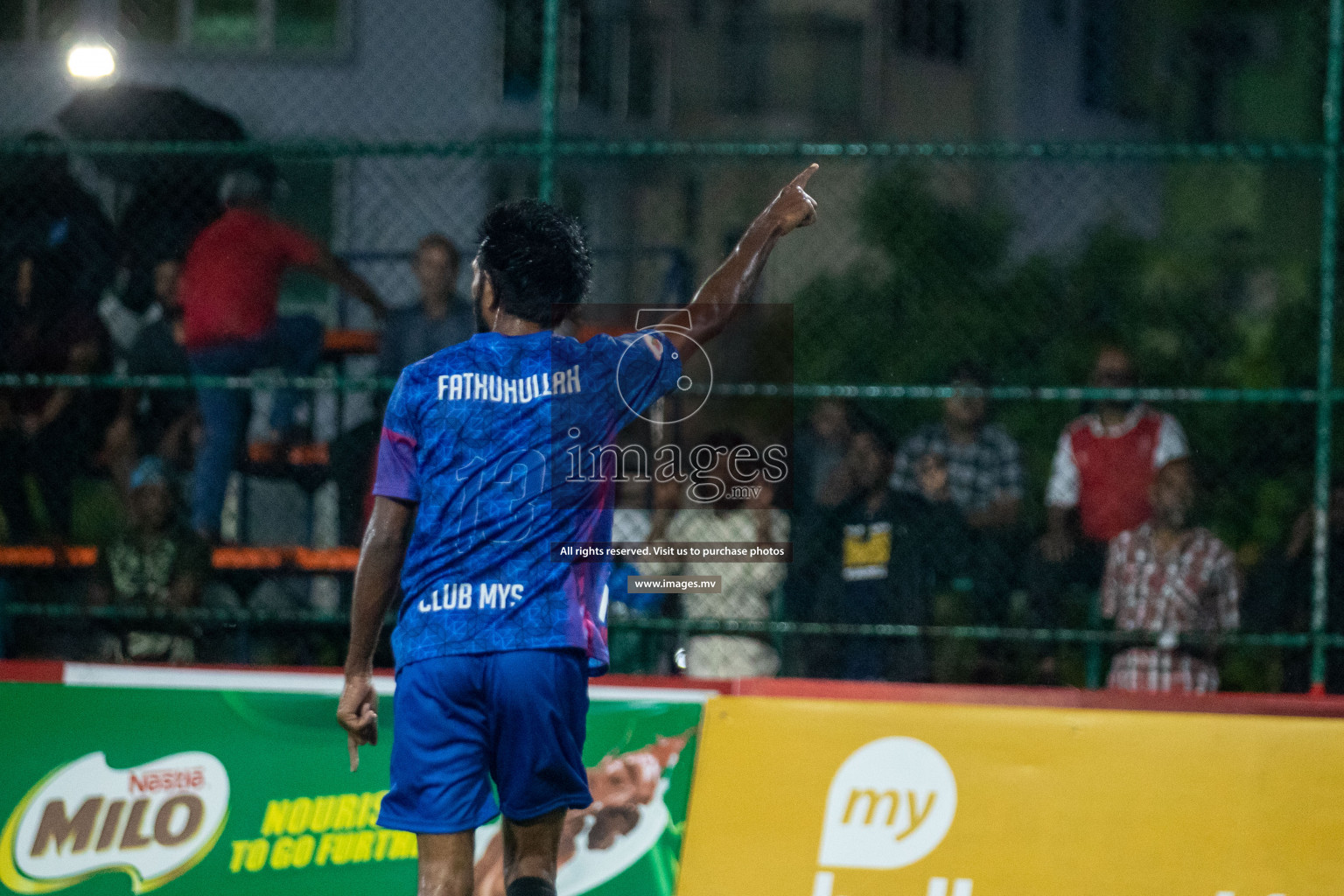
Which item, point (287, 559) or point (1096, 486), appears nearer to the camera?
point (287, 559)

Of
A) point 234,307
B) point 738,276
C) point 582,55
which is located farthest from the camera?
point 582,55

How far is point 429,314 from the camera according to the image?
20.1 feet

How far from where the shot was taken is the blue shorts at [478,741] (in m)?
3.25

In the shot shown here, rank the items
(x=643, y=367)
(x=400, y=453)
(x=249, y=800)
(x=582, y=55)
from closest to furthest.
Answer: (x=400, y=453) → (x=643, y=367) → (x=249, y=800) → (x=582, y=55)

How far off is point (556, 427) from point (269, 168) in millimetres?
3533

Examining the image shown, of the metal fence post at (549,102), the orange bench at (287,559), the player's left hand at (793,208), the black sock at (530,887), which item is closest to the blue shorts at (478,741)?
the black sock at (530,887)

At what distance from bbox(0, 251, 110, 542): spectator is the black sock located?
376 centimetres

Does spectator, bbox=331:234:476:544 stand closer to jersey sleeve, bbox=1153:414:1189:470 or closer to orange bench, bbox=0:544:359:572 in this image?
orange bench, bbox=0:544:359:572

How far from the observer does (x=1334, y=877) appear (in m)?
4.30

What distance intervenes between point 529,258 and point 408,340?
286 cm

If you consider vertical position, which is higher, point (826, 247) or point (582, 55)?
point (582, 55)

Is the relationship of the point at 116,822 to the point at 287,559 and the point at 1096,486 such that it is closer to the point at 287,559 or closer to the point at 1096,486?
the point at 287,559

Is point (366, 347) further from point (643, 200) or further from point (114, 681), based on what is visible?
point (643, 200)

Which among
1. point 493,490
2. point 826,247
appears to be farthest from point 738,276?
point 826,247
